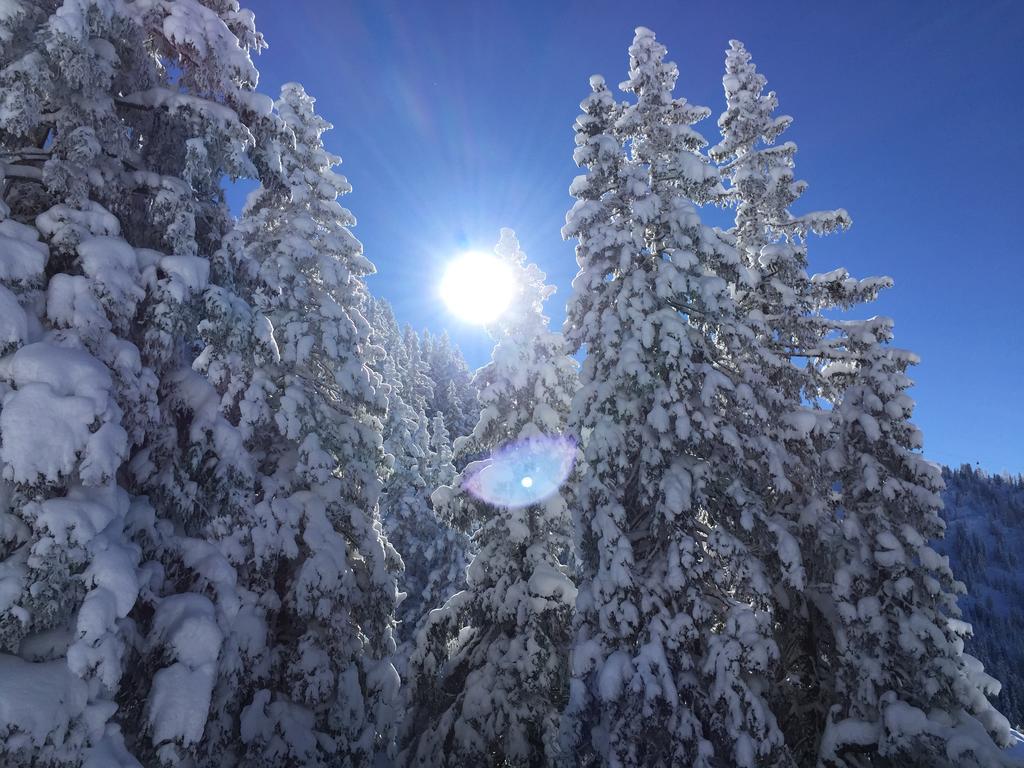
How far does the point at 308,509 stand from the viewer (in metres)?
12.5

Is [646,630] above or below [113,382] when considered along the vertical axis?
below

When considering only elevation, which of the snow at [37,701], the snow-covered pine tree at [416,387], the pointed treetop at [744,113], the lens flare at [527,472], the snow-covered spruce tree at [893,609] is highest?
the snow-covered pine tree at [416,387]

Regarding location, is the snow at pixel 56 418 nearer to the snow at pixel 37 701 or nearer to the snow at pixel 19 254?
the snow at pixel 19 254

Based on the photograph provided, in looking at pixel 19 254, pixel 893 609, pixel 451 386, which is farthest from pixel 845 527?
pixel 451 386

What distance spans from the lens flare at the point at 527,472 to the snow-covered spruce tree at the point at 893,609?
640cm

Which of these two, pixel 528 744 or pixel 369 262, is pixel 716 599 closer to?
pixel 528 744

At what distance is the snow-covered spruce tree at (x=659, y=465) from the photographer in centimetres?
1041

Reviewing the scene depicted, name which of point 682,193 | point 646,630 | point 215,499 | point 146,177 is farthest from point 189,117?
point 646,630

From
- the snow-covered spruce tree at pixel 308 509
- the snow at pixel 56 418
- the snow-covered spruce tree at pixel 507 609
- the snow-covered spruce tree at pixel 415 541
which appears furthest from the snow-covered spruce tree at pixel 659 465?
the snow-covered spruce tree at pixel 415 541

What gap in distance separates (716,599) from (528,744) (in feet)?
18.4

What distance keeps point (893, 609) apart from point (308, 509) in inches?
491

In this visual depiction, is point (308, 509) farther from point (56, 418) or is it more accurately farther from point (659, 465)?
point (659, 465)

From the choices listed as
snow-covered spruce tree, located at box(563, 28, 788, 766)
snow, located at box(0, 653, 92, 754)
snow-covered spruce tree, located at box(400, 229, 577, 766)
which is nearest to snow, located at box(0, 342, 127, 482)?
snow, located at box(0, 653, 92, 754)

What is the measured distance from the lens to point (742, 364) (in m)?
13.6
